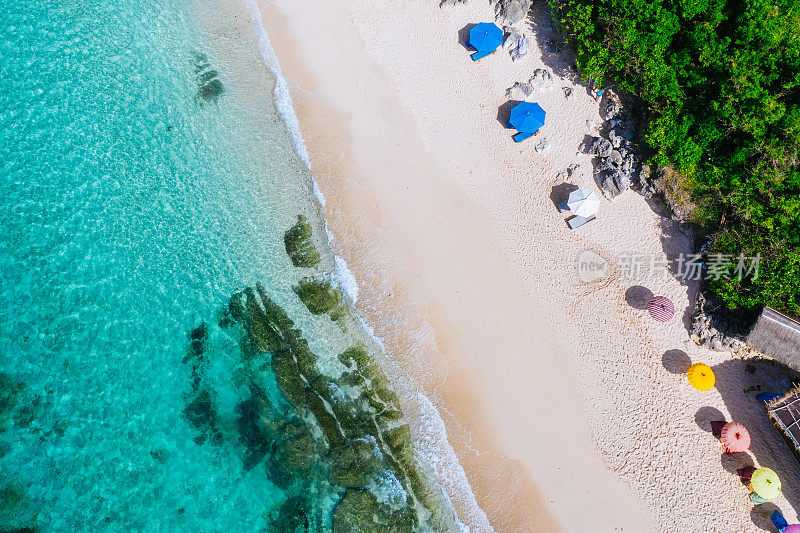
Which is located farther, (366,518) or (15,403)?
(15,403)

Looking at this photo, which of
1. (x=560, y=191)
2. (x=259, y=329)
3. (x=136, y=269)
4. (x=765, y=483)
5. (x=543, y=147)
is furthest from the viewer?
(x=543, y=147)

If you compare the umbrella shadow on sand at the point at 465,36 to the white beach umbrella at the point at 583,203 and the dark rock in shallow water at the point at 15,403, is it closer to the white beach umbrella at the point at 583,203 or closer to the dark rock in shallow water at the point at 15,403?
the white beach umbrella at the point at 583,203

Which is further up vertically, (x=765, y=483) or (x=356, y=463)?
(x=356, y=463)

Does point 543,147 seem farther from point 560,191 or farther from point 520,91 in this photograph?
point 520,91


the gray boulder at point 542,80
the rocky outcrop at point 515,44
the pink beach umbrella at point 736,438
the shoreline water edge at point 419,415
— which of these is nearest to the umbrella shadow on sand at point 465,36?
the rocky outcrop at point 515,44

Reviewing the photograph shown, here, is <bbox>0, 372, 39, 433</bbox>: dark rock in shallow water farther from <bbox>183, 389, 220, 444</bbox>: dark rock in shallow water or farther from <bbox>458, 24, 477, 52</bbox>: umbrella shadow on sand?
<bbox>458, 24, 477, 52</bbox>: umbrella shadow on sand

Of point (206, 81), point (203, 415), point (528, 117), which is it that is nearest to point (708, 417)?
point (528, 117)
